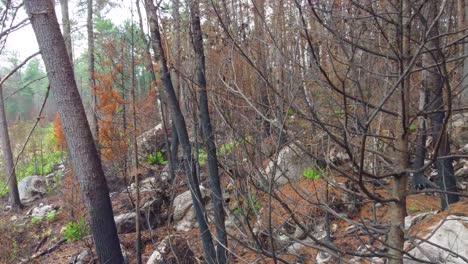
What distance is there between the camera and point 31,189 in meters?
11.2

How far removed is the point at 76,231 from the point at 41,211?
8.67 ft

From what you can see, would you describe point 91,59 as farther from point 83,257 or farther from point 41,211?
point 83,257

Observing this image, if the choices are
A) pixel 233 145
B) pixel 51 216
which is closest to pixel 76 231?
pixel 51 216

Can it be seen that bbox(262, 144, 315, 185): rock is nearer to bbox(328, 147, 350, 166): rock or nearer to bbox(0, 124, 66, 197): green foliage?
bbox(328, 147, 350, 166): rock

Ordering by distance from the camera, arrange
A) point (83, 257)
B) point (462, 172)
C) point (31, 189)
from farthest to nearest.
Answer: point (31, 189) → point (83, 257) → point (462, 172)

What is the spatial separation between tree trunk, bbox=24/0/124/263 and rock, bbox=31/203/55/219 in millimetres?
5598

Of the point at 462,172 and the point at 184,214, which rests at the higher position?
the point at 462,172

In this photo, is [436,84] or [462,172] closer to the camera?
[436,84]

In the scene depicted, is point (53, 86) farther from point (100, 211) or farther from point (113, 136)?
point (113, 136)

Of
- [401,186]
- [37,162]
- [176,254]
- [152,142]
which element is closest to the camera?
[401,186]

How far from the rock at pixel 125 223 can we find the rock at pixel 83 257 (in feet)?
3.00

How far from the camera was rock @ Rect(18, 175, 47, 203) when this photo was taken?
36.2ft

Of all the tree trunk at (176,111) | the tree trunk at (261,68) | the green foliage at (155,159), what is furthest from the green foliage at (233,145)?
the green foliage at (155,159)

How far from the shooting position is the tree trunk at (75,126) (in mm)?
4145
